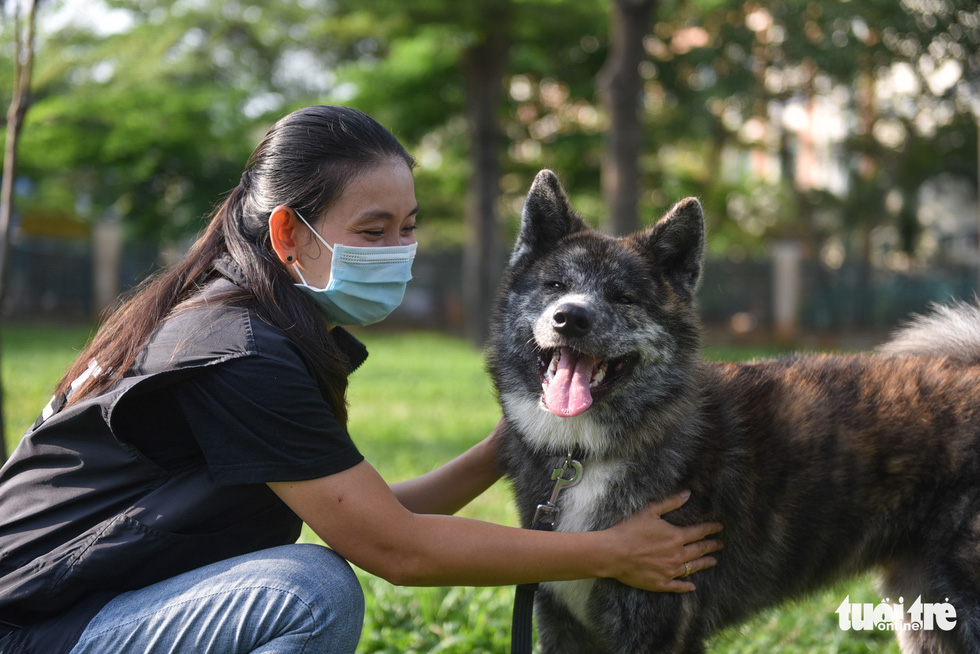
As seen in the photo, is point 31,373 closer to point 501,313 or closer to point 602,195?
point 501,313

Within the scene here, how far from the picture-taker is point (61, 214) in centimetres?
2331

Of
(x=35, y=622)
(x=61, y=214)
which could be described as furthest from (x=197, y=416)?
(x=61, y=214)

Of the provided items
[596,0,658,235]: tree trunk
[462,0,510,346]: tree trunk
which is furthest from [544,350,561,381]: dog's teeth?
[462,0,510,346]: tree trunk

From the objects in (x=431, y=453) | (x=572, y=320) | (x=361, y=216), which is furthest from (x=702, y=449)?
(x=431, y=453)

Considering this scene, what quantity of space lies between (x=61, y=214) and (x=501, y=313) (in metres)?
24.1

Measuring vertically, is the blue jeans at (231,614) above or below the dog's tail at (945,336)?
below

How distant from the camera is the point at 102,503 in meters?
2.13

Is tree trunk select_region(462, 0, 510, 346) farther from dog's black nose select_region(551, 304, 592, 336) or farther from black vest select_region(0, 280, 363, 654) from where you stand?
black vest select_region(0, 280, 363, 654)

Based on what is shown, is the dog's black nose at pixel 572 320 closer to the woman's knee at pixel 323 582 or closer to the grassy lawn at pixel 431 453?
the woman's knee at pixel 323 582

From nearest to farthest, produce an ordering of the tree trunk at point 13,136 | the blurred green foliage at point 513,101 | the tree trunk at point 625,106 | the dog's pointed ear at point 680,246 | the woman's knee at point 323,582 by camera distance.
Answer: the woman's knee at point 323,582 → the dog's pointed ear at point 680,246 → the tree trunk at point 13,136 → the tree trunk at point 625,106 → the blurred green foliage at point 513,101

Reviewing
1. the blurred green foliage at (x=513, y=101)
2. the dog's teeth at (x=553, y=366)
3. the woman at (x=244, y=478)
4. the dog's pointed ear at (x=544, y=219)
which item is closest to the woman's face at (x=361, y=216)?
the woman at (x=244, y=478)

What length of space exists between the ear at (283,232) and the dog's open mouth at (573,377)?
34.4 inches

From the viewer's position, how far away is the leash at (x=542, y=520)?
263 centimetres

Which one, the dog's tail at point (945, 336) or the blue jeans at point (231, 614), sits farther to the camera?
the dog's tail at point (945, 336)
